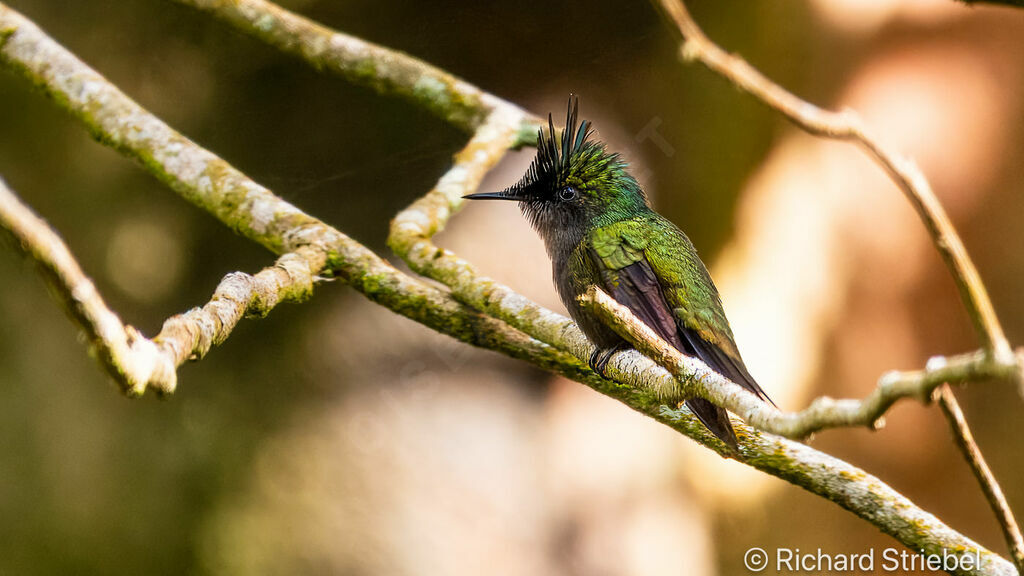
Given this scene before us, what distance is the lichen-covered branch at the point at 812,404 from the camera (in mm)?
1385

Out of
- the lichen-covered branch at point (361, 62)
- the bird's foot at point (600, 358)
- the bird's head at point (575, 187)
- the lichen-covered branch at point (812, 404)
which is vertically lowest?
the lichen-covered branch at point (812, 404)

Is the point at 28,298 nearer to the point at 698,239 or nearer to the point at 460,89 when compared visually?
the point at 460,89

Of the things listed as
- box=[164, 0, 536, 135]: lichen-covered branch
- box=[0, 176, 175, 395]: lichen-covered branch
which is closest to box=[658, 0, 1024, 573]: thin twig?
box=[0, 176, 175, 395]: lichen-covered branch

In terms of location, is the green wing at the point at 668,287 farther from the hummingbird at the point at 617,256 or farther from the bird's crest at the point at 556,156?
the bird's crest at the point at 556,156

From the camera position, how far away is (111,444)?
14.2 feet

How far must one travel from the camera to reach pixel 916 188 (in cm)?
151

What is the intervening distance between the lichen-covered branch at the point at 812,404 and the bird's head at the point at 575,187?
44.4 inches

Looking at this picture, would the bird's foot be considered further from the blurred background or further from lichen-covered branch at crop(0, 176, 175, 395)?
the blurred background

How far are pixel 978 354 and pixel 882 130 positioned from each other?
157 inches

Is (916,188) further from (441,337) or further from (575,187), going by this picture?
(441,337)

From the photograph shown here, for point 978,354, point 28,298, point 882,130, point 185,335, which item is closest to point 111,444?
point 28,298

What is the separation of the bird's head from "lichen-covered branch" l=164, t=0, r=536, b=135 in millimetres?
774

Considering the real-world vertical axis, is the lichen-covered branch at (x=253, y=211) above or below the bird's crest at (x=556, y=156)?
below

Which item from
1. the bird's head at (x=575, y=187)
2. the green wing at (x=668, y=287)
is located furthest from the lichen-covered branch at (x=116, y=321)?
the bird's head at (x=575, y=187)
